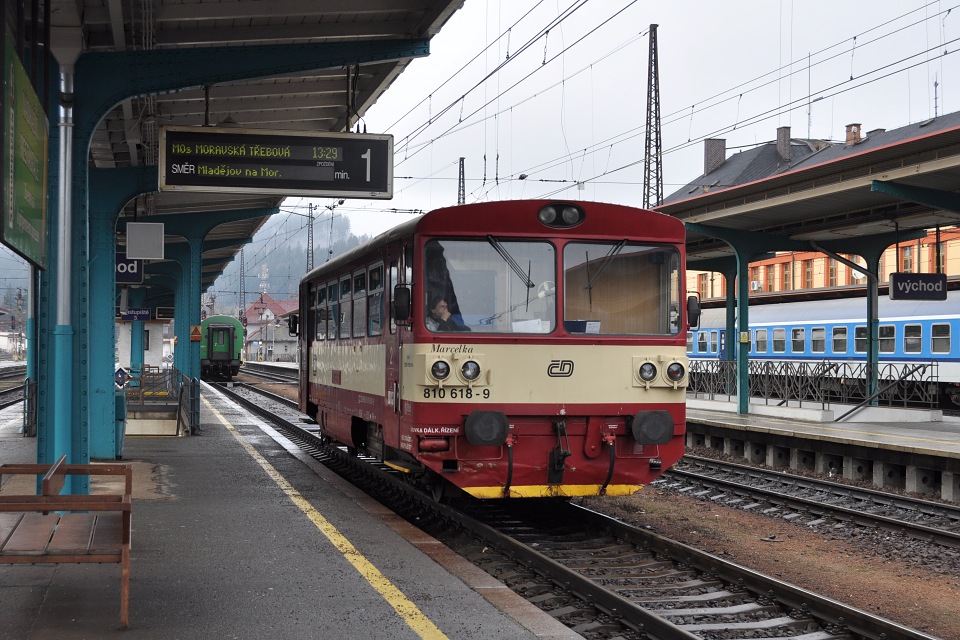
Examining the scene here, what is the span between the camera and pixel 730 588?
279 inches

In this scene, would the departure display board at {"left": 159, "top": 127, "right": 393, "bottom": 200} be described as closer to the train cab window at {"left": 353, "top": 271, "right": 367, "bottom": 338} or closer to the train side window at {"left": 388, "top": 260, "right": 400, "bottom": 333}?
the train cab window at {"left": 353, "top": 271, "right": 367, "bottom": 338}

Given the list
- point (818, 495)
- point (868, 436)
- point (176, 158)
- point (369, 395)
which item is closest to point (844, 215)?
point (868, 436)

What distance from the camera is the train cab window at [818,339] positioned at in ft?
92.7

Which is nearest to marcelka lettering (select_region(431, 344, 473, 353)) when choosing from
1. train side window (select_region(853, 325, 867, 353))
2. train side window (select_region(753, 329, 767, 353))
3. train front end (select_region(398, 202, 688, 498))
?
train front end (select_region(398, 202, 688, 498))

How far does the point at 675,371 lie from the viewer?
29.8 feet

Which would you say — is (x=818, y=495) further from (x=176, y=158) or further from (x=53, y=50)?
(x=53, y=50)

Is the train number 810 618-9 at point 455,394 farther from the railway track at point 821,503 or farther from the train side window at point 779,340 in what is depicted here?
the train side window at point 779,340

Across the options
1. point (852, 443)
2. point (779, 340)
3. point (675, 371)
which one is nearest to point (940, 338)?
point (779, 340)

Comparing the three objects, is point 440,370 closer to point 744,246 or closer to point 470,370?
point 470,370

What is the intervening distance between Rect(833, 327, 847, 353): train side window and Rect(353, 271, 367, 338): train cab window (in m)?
19.3

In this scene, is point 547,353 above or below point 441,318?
below

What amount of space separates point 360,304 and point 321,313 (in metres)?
2.74

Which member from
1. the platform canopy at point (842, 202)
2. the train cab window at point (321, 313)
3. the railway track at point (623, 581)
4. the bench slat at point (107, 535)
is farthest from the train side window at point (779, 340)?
the bench slat at point (107, 535)

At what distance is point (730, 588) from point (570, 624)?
4.52 feet
